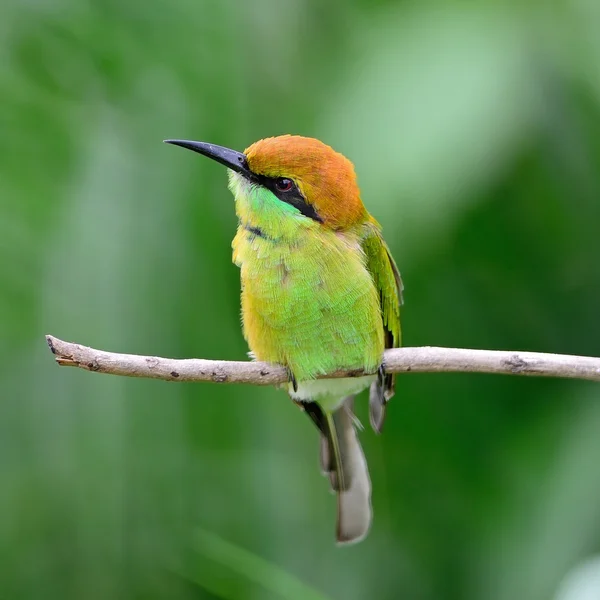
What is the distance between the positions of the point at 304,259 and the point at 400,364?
0.39m

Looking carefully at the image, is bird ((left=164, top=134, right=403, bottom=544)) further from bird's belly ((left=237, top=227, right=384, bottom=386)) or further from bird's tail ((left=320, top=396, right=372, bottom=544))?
bird's tail ((left=320, top=396, right=372, bottom=544))

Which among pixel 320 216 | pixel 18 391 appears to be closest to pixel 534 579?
pixel 320 216

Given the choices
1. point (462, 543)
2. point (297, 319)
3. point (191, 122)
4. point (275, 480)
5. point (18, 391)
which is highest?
point (191, 122)

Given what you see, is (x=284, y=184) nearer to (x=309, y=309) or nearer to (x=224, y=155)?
(x=224, y=155)

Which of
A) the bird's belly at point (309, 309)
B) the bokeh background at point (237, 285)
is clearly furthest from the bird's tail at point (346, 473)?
the bird's belly at point (309, 309)

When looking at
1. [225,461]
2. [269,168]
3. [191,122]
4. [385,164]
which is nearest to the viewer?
[269,168]

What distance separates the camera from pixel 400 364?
202 centimetres

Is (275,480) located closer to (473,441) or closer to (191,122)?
(473,441)

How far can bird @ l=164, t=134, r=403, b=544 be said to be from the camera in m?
2.23

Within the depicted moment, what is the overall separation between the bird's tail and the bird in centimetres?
28

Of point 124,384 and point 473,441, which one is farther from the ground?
point 124,384

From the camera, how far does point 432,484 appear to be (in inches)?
120

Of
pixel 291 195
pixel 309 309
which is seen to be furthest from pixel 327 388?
pixel 291 195

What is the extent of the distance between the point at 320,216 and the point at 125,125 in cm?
84
